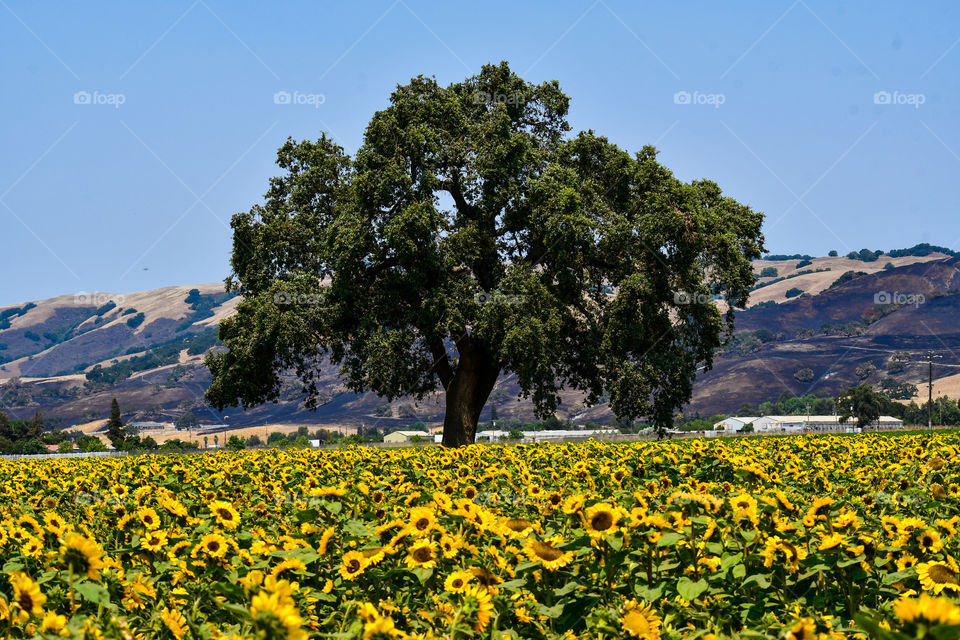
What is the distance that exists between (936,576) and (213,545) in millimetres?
4012

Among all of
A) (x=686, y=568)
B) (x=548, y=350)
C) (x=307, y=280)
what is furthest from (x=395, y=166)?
(x=686, y=568)

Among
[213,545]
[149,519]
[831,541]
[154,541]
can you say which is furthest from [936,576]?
[149,519]

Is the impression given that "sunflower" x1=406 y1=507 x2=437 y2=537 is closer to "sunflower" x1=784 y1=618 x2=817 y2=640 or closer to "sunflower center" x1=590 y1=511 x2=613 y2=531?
"sunflower center" x1=590 y1=511 x2=613 y2=531

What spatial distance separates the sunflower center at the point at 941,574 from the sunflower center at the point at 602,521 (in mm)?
1702

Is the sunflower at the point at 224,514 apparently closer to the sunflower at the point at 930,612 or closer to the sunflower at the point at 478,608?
the sunflower at the point at 478,608

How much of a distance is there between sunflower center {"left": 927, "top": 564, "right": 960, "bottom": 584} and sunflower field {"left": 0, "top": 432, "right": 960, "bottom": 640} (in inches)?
0.4

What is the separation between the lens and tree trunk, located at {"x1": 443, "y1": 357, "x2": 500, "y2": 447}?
114 feet

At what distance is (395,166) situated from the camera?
3272cm

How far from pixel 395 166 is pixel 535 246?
5.97 m

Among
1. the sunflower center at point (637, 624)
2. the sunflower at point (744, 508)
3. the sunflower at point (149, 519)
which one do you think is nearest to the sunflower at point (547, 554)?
the sunflower center at point (637, 624)

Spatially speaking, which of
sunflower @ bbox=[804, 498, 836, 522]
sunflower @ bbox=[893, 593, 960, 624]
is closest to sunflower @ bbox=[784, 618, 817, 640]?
sunflower @ bbox=[893, 593, 960, 624]

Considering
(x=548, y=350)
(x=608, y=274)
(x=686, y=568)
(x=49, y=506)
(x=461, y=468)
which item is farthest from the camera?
(x=608, y=274)

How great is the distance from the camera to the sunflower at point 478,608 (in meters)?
4.15

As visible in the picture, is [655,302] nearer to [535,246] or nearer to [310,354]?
[535,246]
